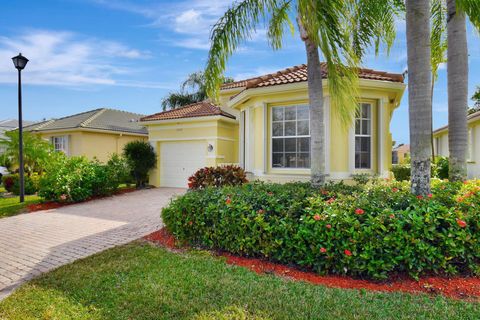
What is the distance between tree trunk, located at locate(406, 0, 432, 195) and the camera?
205 inches

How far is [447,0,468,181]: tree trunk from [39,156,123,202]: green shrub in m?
12.8

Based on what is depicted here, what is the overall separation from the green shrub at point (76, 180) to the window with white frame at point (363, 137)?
34.8 feet

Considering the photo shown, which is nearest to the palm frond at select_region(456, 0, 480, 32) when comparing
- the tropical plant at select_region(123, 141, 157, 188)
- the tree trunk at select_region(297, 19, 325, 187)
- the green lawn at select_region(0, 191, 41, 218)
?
the tree trunk at select_region(297, 19, 325, 187)

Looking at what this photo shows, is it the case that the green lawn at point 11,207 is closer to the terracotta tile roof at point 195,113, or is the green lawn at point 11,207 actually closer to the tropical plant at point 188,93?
the terracotta tile roof at point 195,113

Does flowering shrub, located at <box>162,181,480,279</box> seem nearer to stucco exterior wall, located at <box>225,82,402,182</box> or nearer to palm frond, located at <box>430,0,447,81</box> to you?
stucco exterior wall, located at <box>225,82,402,182</box>

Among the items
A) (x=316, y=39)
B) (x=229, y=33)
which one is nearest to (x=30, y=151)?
(x=229, y=33)

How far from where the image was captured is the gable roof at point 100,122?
20266 mm

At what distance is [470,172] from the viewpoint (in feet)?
54.1

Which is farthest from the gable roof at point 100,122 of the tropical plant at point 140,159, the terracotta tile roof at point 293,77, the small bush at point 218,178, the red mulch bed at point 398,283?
the red mulch bed at point 398,283

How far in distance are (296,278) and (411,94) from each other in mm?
3932

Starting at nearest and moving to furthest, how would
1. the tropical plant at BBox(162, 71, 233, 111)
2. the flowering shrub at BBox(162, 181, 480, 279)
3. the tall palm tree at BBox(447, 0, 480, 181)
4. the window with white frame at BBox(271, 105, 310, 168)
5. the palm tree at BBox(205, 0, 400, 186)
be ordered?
the flowering shrub at BBox(162, 181, 480, 279)
the palm tree at BBox(205, 0, 400, 186)
the tall palm tree at BBox(447, 0, 480, 181)
the window with white frame at BBox(271, 105, 310, 168)
the tropical plant at BBox(162, 71, 233, 111)

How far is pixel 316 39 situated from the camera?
540cm

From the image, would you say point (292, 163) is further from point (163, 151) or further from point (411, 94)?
point (163, 151)

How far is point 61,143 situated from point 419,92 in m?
22.7
